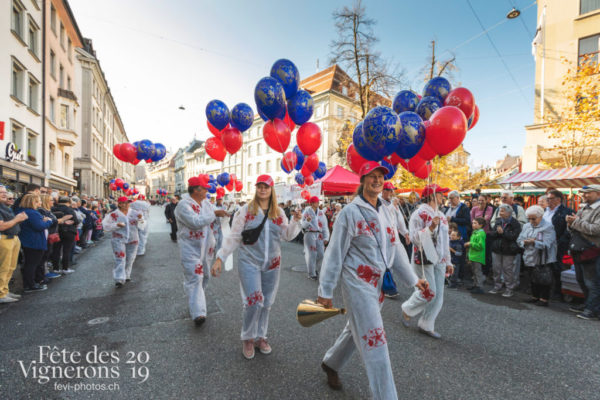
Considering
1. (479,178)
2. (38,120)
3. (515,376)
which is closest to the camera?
(515,376)

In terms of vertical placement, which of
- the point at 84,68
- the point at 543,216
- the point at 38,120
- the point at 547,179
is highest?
the point at 84,68

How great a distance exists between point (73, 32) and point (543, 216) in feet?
103

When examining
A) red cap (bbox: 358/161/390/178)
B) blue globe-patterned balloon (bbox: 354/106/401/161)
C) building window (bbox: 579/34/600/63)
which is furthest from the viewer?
building window (bbox: 579/34/600/63)

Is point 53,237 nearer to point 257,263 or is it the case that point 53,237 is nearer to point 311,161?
point 257,263

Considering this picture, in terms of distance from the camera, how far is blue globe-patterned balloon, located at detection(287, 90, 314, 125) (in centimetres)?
562

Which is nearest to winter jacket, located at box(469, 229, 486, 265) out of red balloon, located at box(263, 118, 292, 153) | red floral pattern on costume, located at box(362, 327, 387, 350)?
red balloon, located at box(263, 118, 292, 153)

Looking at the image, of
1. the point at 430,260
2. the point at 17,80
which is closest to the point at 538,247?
the point at 430,260

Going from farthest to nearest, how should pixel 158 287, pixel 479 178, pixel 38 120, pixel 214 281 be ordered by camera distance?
pixel 479 178
pixel 38 120
pixel 214 281
pixel 158 287

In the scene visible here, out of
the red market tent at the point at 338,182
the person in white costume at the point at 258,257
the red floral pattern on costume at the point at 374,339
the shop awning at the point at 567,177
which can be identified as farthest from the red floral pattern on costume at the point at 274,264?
the shop awning at the point at 567,177

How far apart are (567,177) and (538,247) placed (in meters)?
4.99

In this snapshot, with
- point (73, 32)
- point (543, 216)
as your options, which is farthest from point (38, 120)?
point (543, 216)

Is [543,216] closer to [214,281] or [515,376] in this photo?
[515,376]

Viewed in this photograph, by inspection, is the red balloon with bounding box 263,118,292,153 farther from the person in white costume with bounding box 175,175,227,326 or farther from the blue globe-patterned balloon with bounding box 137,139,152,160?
the blue globe-patterned balloon with bounding box 137,139,152,160

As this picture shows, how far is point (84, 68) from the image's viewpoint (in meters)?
27.2
